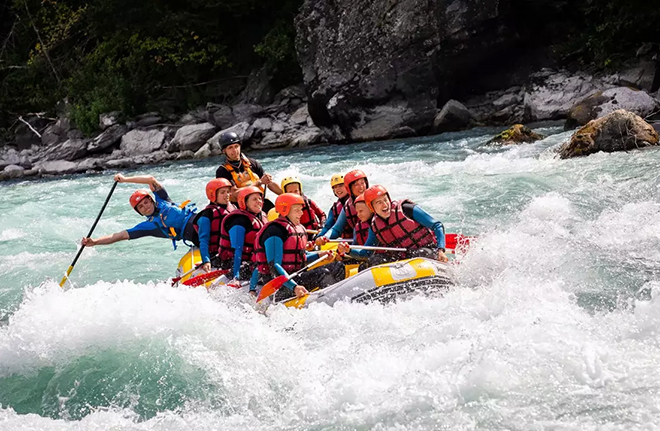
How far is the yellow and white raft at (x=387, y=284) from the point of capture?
4.56m

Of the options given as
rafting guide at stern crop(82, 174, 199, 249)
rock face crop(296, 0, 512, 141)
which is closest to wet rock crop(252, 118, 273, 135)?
rock face crop(296, 0, 512, 141)

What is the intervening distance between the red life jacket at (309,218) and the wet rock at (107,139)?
14055 mm

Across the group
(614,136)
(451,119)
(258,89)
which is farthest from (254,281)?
(258,89)

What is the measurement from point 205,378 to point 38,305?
1.84m

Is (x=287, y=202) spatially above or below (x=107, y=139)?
above

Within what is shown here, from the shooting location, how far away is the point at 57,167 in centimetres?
1802

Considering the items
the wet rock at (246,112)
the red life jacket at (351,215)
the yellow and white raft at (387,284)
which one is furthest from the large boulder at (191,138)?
the yellow and white raft at (387,284)

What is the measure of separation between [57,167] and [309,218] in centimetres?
1389

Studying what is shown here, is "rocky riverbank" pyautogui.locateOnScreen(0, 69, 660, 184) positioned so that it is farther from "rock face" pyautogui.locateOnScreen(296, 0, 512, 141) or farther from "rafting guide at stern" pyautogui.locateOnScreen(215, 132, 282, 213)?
"rafting guide at stern" pyautogui.locateOnScreen(215, 132, 282, 213)

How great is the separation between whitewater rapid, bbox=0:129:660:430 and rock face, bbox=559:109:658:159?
2.58 m

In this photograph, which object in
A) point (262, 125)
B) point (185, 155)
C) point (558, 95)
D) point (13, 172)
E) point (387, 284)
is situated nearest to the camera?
point (387, 284)

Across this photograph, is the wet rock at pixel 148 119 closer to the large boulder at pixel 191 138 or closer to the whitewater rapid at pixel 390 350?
the large boulder at pixel 191 138

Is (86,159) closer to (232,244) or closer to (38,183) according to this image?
(38,183)

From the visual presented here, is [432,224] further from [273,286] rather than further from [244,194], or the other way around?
[244,194]
